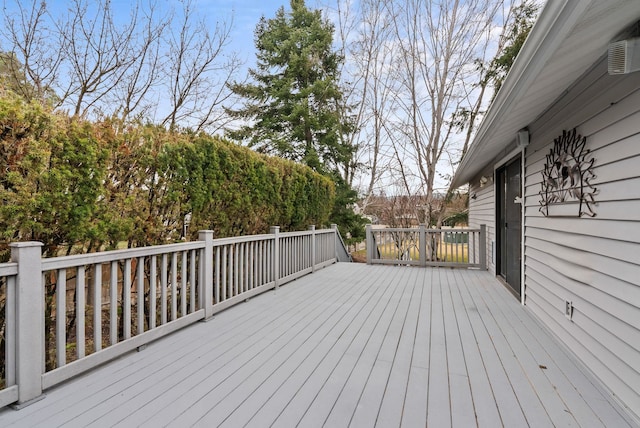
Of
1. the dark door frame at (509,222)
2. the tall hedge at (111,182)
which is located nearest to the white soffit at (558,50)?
the dark door frame at (509,222)

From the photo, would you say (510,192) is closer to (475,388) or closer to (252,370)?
(475,388)

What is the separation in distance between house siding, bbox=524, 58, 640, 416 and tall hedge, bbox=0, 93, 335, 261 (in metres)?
3.30

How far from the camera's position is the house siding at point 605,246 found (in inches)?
73.9

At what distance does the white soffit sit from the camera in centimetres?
149

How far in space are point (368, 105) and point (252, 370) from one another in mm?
10571

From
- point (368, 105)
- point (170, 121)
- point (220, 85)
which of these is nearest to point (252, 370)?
point (170, 121)

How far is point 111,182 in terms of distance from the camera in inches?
101

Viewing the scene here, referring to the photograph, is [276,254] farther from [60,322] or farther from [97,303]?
[60,322]

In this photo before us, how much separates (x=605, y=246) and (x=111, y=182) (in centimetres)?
356

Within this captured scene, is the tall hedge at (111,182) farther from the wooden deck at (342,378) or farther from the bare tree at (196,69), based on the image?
the bare tree at (196,69)

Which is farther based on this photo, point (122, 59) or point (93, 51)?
point (122, 59)

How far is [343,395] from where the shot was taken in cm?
197

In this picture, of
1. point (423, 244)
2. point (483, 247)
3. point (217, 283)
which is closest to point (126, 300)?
point (217, 283)

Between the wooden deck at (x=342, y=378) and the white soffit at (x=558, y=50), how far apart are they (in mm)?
1977
